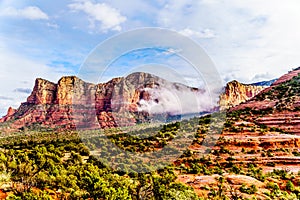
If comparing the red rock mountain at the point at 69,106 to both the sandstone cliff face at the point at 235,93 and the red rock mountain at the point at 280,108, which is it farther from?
the red rock mountain at the point at 280,108

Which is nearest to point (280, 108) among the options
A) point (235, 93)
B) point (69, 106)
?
point (235, 93)

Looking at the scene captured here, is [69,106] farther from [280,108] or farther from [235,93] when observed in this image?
[280,108]

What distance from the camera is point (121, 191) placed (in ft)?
79.5

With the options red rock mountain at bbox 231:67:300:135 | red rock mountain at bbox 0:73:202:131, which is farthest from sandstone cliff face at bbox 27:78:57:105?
red rock mountain at bbox 231:67:300:135

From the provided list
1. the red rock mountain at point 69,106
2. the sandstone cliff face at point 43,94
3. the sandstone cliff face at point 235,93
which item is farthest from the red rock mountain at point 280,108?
the sandstone cliff face at point 43,94

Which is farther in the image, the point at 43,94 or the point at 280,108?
the point at 43,94

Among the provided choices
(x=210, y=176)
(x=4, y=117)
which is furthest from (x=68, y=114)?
(x=210, y=176)

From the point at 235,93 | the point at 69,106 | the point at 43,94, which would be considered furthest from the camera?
the point at 43,94

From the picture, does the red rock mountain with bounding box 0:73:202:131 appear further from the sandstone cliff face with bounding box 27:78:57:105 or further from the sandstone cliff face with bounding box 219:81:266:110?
the sandstone cliff face with bounding box 219:81:266:110

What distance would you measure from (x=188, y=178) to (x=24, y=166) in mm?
20951

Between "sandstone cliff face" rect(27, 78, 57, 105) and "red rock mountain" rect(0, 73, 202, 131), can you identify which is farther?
"sandstone cliff face" rect(27, 78, 57, 105)

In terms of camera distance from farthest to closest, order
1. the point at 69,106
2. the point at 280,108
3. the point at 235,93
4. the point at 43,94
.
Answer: the point at 43,94
the point at 69,106
the point at 235,93
the point at 280,108

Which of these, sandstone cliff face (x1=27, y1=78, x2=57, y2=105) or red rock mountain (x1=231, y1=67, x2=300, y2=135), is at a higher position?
sandstone cliff face (x1=27, y1=78, x2=57, y2=105)

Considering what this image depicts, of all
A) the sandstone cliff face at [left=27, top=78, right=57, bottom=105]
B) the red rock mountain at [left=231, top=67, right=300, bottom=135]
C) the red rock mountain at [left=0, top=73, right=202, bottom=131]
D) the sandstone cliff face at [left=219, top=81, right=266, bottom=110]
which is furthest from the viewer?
the sandstone cliff face at [left=27, top=78, right=57, bottom=105]
